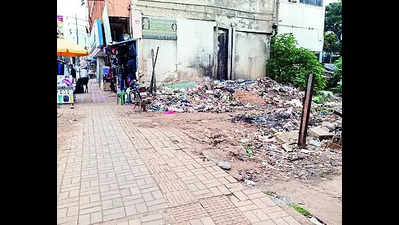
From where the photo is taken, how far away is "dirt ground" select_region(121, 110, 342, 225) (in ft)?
11.2

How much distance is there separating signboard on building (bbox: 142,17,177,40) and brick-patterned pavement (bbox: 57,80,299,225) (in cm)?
809

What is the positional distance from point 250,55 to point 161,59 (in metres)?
5.69

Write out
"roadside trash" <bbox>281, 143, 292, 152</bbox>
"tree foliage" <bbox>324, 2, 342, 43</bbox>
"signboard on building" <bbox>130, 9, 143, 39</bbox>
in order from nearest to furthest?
"roadside trash" <bbox>281, 143, 292, 152</bbox>, "signboard on building" <bbox>130, 9, 143, 39</bbox>, "tree foliage" <bbox>324, 2, 342, 43</bbox>

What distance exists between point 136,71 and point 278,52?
8.21m

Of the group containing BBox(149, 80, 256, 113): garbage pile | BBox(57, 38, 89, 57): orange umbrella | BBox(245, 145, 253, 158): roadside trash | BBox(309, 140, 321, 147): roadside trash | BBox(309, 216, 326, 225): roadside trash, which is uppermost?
BBox(57, 38, 89, 57): orange umbrella

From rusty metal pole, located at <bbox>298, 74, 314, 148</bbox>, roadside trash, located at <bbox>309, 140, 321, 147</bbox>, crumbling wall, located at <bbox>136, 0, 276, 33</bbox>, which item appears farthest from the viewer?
crumbling wall, located at <bbox>136, 0, 276, 33</bbox>

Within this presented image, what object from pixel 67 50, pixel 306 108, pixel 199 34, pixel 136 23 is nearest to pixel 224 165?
pixel 306 108

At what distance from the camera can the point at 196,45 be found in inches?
552

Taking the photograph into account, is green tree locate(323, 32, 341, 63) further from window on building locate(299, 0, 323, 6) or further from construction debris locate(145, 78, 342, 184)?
construction debris locate(145, 78, 342, 184)

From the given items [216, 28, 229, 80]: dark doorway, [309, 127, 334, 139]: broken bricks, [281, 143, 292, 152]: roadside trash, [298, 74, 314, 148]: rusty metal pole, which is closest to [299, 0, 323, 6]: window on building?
[216, 28, 229, 80]: dark doorway

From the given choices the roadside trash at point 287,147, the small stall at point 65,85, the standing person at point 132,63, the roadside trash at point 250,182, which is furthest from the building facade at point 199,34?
the roadside trash at point 250,182

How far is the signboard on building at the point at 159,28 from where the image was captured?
Result: 12.7m
